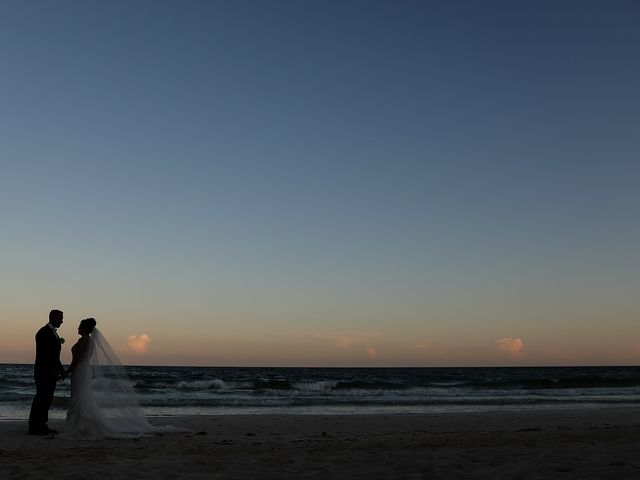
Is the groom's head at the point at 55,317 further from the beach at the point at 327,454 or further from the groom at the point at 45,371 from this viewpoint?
the beach at the point at 327,454

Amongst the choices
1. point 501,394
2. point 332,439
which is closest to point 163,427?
point 332,439

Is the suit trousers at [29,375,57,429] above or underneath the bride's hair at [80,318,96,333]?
underneath

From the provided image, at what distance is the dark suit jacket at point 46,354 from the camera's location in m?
10.4

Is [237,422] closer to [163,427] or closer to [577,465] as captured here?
[163,427]

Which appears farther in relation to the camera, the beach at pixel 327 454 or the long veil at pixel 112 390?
the long veil at pixel 112 390

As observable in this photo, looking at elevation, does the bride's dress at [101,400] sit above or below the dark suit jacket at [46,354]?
below

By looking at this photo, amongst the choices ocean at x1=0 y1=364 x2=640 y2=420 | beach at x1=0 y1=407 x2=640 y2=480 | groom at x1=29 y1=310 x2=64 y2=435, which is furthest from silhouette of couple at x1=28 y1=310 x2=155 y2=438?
ocean at x1=0 y1=364 x2=640 y2=420

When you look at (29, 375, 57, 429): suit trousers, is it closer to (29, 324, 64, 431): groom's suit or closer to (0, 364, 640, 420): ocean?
(29, 324, 64, 431): groom's suit

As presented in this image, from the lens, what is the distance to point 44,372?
1038cm

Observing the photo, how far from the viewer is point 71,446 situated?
29.6 ft

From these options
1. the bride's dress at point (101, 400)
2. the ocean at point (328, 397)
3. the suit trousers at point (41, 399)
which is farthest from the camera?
the ocean at point (328, 397)

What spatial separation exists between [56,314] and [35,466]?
3.72 metres

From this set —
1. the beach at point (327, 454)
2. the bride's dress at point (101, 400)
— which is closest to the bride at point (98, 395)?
the bride's dress at point (101, 400)

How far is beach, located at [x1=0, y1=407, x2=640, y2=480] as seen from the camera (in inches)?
266
